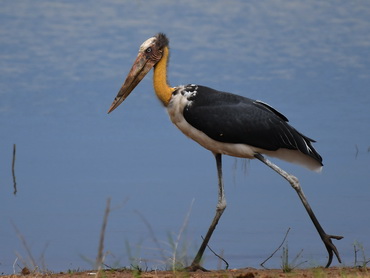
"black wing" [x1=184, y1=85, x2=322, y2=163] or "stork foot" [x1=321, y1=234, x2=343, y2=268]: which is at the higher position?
"black wing" [x1=184, y1=85, x2=322, y2=163]

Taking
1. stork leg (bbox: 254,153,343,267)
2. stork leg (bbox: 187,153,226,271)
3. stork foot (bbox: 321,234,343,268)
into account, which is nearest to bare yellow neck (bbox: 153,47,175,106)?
stork leg (bbox: 187,153,226,271)

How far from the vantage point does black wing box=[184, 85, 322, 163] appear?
27.7 ft

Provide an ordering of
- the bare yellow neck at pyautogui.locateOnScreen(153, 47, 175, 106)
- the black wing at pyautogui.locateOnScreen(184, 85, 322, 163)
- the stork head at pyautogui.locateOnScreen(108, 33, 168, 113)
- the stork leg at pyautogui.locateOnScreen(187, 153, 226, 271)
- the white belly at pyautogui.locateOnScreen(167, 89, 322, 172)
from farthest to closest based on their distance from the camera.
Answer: the stork head at pyautogui.locateOnScreen(108, 33, 168, 113) < the bare yellow neck at pyautogui.locateOnScreen(153, 47, 175, 106) < the stork leg at pyautogui.locateOnScreen(187, 153, 226, 271) < the white belly at pyautogui.locateOnScreen(167, 89, 322, 172) < the black wing at pyautogui.locateOnScreen(184, 85, 322, 163)

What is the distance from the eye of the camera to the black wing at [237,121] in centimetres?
845

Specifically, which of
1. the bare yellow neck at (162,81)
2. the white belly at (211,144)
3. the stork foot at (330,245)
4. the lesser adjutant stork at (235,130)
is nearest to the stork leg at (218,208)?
the lesser adjutant stork at (235,130)

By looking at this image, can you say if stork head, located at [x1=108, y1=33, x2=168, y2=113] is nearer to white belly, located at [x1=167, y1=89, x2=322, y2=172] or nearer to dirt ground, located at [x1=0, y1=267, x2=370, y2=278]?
white belly, located at [x1=167, y1=89, x2=322, y2=172]

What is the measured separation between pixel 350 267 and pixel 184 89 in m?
2.95

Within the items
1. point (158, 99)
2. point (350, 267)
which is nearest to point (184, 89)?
point (158, 99)

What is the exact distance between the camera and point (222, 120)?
332 inches

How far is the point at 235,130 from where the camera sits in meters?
8.45

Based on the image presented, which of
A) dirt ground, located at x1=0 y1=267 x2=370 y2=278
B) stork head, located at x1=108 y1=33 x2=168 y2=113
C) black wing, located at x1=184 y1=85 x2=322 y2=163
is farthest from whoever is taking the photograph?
stork head, located at x1=108 y1=33 x2=168 y2=113

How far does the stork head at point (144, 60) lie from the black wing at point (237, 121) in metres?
0.78

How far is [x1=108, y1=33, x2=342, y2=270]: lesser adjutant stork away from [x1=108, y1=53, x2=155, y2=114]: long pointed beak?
1.51ft

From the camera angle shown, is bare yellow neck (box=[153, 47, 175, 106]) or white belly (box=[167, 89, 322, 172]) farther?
bare yellow neck (box=[153, 47, 175, 106])
